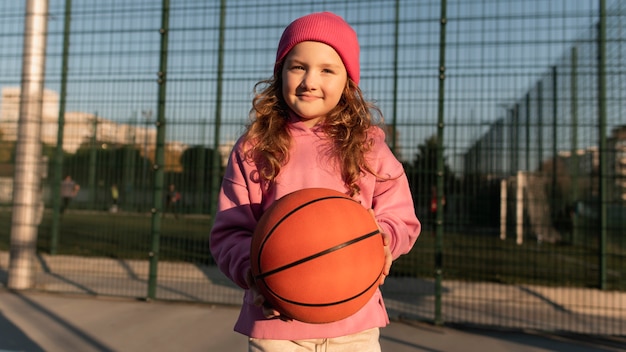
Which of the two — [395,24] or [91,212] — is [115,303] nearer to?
[91,212]

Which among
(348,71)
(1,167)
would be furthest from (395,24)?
(1,167)

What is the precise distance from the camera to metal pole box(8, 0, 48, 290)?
278 inches

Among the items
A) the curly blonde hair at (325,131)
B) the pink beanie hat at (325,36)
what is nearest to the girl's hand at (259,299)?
the curly blonde hair at (325,131)

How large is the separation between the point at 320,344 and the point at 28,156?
659 centimetres

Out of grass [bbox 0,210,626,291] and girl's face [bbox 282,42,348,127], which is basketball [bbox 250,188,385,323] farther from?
grass [bbox 0,210,626,291]

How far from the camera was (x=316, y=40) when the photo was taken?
1.81 metres

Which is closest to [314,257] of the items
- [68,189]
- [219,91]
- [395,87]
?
[395,87]

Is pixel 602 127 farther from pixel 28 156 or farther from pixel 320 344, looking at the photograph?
pixel 28 156

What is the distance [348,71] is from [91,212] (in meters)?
6.81

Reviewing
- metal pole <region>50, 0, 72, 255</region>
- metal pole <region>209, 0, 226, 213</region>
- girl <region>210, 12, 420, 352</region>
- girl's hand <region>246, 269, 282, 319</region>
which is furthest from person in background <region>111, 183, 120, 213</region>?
girl's hand <region>246, 269, 282, 319</region>

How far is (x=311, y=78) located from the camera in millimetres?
1786

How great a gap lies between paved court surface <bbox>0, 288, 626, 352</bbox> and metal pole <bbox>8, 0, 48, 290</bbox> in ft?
2.35

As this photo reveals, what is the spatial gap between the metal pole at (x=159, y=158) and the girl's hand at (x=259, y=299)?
17.4 ft

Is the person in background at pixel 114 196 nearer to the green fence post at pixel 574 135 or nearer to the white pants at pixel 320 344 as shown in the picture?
the green fence post at pixel 574 135
